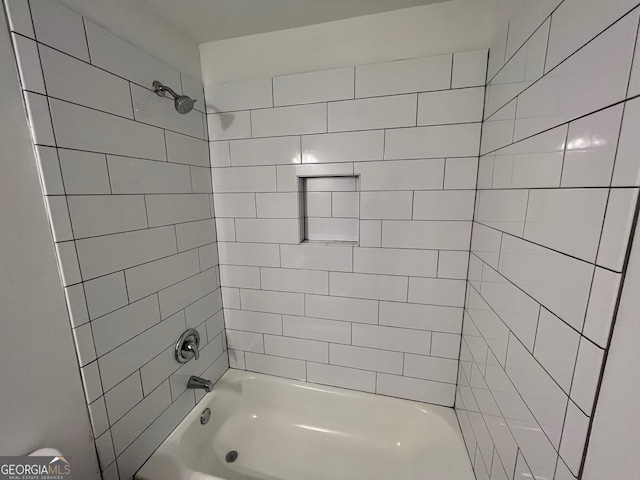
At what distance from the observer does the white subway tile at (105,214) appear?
2.50ft

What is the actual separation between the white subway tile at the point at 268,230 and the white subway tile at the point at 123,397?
0.74 meters

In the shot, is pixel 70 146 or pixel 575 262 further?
pixel 70 146

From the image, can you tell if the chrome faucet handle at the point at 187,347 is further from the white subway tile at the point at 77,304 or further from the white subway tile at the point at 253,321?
the white subway tile at the point at 77,304

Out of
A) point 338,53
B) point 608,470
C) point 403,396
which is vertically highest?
point 338,53

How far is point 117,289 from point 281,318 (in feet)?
2.55

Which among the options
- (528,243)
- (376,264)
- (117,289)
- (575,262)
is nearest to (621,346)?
(575,262)

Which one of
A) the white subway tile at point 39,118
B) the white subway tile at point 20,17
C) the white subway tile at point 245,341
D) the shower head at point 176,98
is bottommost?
the white subway tile at point 245,341

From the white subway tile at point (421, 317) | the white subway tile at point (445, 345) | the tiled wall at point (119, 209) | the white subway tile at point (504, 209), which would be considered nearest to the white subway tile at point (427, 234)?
the white subway tile at point (504, 209)

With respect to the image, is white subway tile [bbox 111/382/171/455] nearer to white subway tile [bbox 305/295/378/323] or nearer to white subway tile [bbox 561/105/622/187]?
white subway tile [bbox 305/295/378/323]

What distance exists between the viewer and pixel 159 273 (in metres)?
1.06

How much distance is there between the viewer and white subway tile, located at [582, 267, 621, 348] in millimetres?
404

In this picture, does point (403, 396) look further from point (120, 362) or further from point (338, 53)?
point (338, 53)

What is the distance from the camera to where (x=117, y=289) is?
881 mm

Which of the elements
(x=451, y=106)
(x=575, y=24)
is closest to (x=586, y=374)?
(x=575, y=24)
